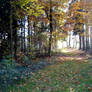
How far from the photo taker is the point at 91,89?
3.83 metres

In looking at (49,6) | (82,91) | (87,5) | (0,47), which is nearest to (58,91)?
(82,91)

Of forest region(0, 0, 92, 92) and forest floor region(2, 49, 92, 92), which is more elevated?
forest region(0, 0, 92, 92)

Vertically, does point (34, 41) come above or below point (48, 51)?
above

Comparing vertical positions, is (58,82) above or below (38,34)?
below

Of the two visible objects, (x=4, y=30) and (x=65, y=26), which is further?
(x=65, y=26)

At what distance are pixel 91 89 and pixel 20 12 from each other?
6.66 m

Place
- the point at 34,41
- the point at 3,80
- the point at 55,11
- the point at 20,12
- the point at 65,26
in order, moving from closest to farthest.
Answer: the point at 3,80 → the point at 20,12 → the point at 34,41 → the point at 55,11 → the point at 65,26

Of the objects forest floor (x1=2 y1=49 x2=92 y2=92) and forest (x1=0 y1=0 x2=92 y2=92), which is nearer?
forest floor (x1=2 y1=49 x2=92 y2=92)

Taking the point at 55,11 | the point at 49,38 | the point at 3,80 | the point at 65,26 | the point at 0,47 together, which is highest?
the point at 55,11

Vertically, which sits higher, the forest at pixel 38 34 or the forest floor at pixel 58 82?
the forest at pixel 38 34

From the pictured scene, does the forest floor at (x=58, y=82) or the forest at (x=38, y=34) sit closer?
the forest floor at (x=58, y=82)

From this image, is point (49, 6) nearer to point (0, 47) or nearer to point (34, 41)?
point (34, 41)

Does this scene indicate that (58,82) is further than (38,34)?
No

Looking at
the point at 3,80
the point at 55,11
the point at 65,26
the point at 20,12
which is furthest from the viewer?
the point at 65,26
